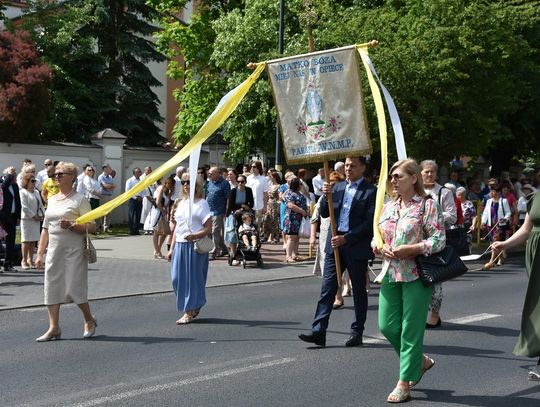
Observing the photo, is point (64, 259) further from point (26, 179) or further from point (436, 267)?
point (26, 179)

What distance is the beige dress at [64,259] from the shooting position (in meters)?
9.05

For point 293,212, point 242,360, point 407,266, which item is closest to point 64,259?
point 242,360

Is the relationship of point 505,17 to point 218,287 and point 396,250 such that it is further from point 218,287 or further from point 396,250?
point 396,250

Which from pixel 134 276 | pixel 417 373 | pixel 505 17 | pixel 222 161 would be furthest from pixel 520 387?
pixel 222 161

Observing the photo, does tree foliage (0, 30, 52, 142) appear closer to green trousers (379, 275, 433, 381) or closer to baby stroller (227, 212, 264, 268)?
baby stroller (227, 212, 264, 268)

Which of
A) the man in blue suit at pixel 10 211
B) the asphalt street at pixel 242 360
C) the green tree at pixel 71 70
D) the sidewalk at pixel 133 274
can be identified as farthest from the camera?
the green tree at pixel 71 70

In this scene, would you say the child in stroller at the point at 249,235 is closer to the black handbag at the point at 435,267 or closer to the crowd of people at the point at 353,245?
the crowd of people at the point at 353,245

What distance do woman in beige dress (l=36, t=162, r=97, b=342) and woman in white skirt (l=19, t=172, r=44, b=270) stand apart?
6929mm

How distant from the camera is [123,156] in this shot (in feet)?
87.4

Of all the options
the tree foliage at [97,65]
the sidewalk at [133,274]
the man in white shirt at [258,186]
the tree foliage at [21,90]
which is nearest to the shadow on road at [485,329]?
the sidewalk at [133,274]

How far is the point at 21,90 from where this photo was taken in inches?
1048

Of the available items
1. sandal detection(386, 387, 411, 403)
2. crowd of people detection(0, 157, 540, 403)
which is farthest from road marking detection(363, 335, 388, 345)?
sandal detection(386, 387, 411, 403)

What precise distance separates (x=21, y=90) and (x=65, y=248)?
735 inches

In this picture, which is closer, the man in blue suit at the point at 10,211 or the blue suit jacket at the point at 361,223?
the blue suit jacket at the point at 361,223
